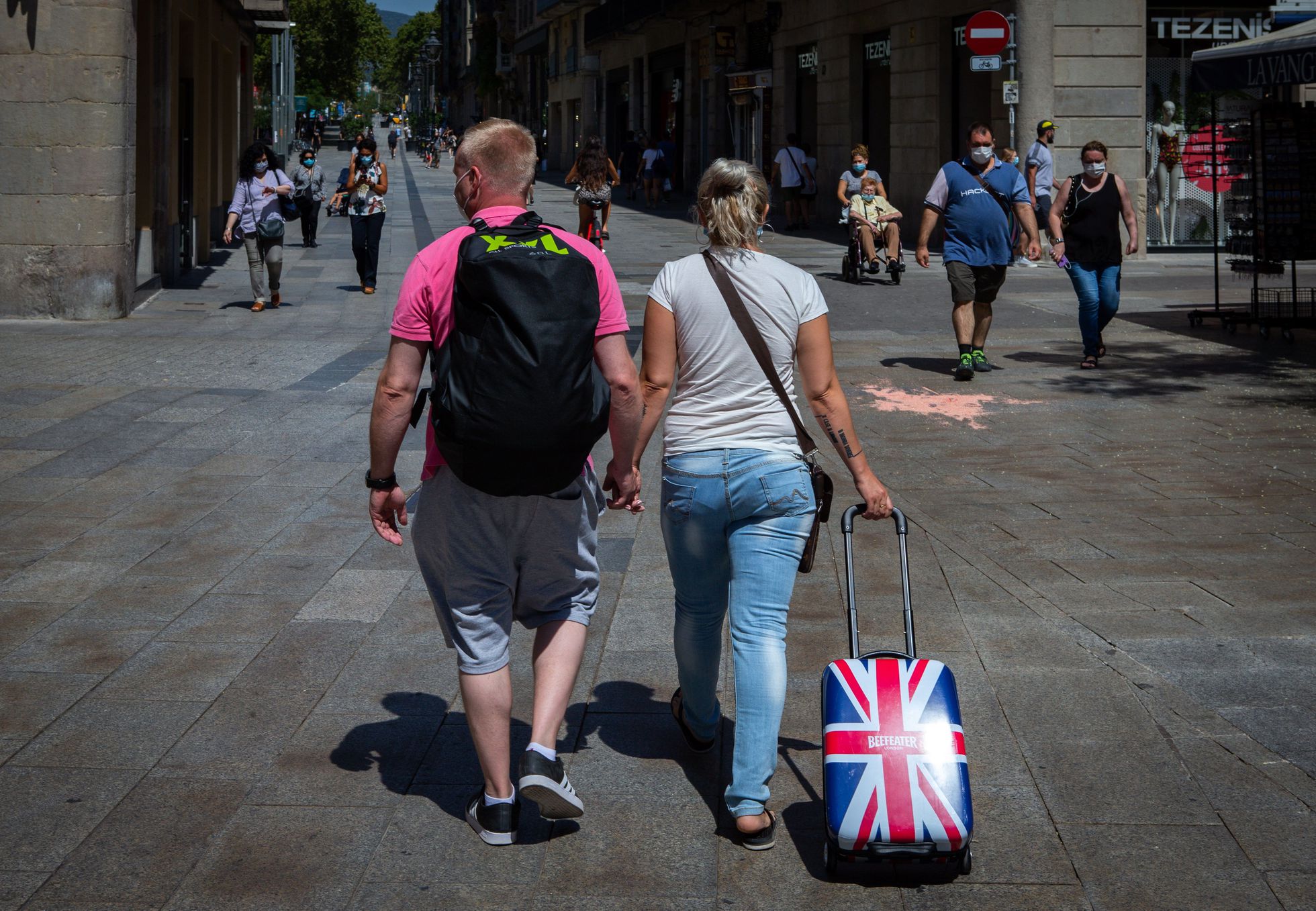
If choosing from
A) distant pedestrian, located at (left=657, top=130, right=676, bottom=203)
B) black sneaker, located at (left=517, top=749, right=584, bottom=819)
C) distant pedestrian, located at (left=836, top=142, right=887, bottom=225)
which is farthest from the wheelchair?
distant pedestrian, located at (left=657, top=130, right=676, bottom=203)

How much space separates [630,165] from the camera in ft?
129

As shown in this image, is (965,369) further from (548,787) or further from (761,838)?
(548,787)

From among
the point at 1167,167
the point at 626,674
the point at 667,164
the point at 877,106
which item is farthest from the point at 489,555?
the point at 667,164

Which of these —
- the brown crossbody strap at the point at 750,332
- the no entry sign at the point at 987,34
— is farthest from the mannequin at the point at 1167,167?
the brown crossbody strap at the point at 750,332

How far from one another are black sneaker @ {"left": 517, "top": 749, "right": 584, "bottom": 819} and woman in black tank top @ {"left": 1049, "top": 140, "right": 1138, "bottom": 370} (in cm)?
820

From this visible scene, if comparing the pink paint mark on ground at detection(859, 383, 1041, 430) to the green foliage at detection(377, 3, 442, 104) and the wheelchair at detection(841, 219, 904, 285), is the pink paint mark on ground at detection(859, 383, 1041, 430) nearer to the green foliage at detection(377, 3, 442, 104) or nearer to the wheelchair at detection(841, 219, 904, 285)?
the wheelchair at detection(841, 219, 904, 285)

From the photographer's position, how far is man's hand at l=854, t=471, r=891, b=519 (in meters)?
3.70

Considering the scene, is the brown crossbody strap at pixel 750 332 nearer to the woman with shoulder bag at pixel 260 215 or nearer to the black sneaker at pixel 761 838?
the black sneaker at pixel 761 838

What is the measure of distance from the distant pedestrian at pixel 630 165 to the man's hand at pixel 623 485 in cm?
3586

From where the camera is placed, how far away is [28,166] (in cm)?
1389

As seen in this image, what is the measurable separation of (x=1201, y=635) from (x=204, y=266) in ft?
57.0

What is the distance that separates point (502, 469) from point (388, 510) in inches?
14.6

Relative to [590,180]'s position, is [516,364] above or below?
below

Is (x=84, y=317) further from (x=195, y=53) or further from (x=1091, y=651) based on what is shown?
(x=1091, y=651)
